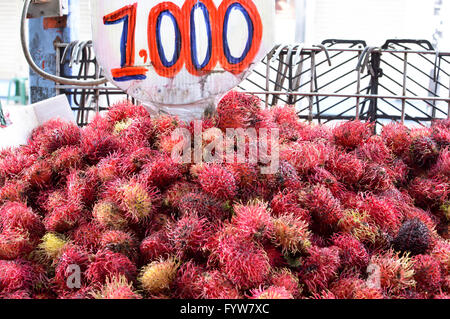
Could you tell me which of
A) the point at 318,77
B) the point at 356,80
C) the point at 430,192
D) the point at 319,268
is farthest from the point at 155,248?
the point at 318,77

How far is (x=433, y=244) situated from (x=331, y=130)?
412 mm

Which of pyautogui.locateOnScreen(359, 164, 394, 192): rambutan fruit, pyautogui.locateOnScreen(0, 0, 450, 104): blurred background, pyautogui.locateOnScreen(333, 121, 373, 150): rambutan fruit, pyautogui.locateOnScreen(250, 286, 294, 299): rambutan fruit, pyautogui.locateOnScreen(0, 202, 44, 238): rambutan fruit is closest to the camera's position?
pyautogui.locateOnScreen(250, 286, 294, 299): rambutan fruit

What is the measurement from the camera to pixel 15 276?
0.77 m

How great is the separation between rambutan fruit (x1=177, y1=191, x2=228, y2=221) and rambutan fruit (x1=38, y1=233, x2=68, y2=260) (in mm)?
232

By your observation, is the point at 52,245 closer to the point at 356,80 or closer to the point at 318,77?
the point at 356,80

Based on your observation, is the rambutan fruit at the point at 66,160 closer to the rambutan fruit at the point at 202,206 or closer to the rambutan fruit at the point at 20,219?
the rambutan fruit at the point at 20,219

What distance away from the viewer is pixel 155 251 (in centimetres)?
81

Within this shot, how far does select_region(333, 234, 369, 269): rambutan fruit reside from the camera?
0.81 metres

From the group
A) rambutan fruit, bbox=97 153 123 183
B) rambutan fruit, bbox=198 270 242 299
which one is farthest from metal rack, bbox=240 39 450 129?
rambutan fruit, bbox=198 270 242 299

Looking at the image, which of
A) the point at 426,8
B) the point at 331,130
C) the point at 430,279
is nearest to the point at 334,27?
the point at 426,8

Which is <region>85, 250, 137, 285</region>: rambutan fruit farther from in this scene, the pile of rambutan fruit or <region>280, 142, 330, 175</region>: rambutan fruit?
<region>280, 142, 330, 175</region>: rambutan fruit

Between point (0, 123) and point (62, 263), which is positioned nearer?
point (62, 263)

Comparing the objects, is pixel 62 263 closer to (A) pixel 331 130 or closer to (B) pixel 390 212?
(B) pixel 390 212

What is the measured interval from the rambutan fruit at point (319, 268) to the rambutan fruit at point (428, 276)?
150 mm
